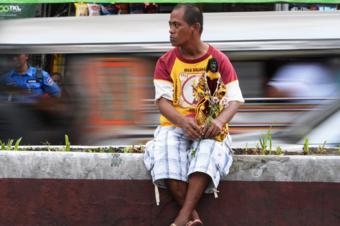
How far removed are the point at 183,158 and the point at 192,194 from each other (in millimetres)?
226

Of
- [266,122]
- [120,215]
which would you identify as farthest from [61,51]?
[120,215]

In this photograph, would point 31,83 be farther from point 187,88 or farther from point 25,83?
point 187,88

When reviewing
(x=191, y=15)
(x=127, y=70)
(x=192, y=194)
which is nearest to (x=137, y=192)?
(x=192, y=194)

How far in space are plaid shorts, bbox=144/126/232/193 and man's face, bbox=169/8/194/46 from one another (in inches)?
20.9

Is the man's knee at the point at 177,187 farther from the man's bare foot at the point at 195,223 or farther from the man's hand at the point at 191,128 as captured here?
the man's hand at the point at 191,128

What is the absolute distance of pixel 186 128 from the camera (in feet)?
12.8

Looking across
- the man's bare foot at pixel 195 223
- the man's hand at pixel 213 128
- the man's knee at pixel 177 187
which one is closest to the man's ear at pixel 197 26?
the man's hand at pixel 213 128

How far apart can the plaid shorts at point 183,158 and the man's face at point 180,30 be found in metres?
→ 0.53

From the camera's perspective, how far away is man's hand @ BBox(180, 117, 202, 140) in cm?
390

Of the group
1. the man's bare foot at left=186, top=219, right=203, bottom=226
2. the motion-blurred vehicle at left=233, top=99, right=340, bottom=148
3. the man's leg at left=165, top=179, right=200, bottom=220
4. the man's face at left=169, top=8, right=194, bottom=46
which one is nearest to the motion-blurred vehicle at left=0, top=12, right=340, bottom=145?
the motion-blurred vehicle at left=233, top=99, right=340, bottom=148

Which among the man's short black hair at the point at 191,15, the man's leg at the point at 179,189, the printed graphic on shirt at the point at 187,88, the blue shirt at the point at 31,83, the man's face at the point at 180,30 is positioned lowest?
the man's leg at the point at 179,189

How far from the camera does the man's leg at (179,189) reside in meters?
3.89

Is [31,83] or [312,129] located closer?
[312,129]

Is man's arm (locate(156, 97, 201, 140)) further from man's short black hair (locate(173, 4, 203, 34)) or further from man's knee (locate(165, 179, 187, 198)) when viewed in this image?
man's short black hair (locate(173, 4, 203, 34))
